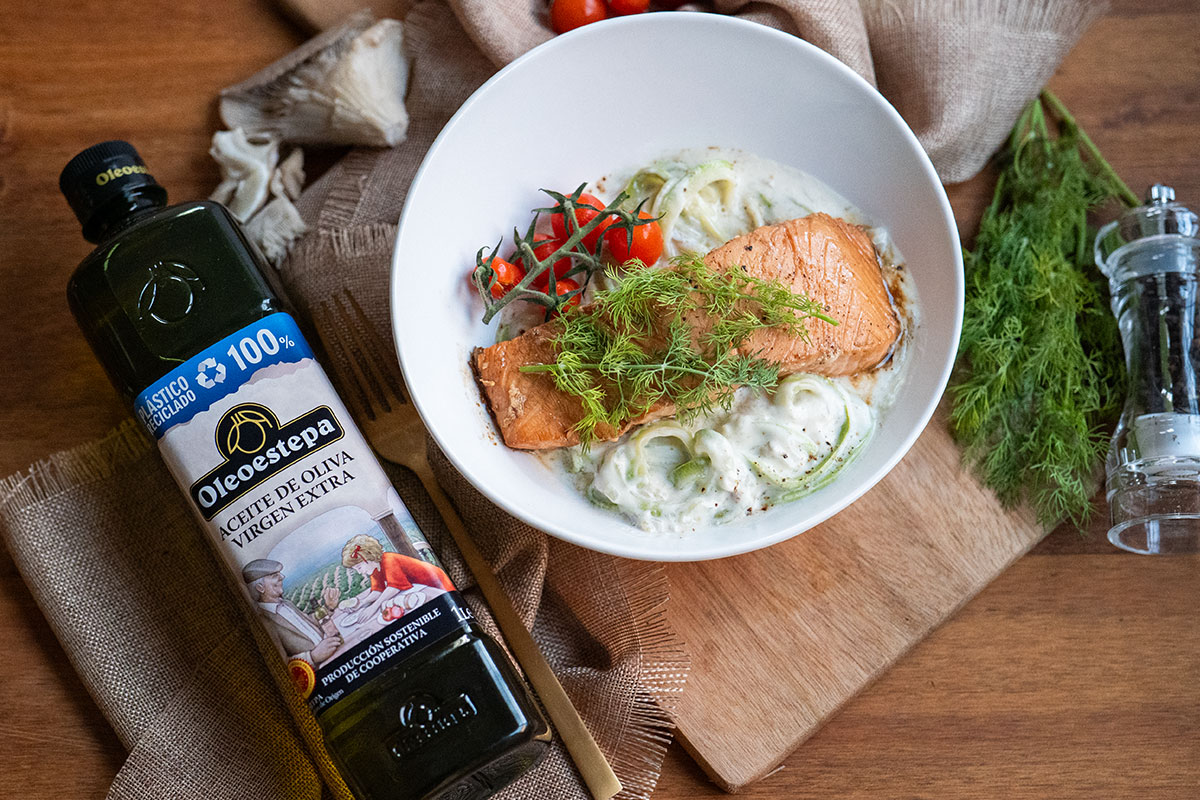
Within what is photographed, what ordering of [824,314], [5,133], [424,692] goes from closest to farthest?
[424,692]
[824,314]
[5,133]

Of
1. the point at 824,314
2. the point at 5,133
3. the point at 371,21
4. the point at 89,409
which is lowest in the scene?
the point at 824,314

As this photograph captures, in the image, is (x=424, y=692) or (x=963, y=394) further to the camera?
(x=963, y=394)

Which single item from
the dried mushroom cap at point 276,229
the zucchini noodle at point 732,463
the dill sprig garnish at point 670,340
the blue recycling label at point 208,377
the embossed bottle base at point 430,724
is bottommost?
the embossed bottle base at point 430,724

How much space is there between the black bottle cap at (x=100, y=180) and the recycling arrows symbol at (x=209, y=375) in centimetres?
41

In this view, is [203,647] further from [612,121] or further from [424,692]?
[612,121]

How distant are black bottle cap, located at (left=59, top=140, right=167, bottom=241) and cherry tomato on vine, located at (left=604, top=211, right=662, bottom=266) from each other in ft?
3.34

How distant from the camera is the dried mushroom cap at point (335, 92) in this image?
7.43ft

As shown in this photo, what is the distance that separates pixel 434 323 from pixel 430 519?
18.6 inches

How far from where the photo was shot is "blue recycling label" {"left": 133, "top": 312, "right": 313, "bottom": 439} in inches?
72.3

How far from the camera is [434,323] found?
204cm

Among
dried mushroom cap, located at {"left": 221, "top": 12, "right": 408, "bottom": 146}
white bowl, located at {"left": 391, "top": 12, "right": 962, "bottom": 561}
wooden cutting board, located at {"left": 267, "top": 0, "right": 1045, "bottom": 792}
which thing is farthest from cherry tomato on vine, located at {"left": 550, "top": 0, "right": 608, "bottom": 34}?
wooden cutting board, located at {"left": 267, "top": 0, "right": 1045, "bottom": 792}

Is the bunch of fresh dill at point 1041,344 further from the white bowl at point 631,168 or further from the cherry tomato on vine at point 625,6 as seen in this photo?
the cherry tomato on vine at point 625,6

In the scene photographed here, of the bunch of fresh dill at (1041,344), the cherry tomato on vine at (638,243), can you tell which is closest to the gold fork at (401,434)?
the cherry tomato on vine at (638,243)

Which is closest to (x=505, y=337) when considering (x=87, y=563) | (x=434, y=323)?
(x=434, y=323)
